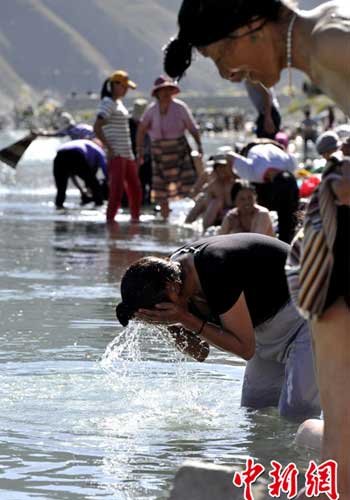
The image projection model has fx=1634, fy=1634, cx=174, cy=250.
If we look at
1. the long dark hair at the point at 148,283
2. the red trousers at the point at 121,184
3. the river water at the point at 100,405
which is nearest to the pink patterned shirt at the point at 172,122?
the red trousers at the point at 121,184

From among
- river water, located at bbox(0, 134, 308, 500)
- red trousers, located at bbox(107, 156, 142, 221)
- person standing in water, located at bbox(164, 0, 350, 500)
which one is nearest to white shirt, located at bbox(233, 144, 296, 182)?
river water, located at bbox(0, 134, 308, 500)

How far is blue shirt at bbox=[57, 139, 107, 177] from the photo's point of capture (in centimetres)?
2095

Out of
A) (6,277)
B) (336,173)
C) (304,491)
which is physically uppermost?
(336,173)

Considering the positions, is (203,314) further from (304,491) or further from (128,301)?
(304,491)

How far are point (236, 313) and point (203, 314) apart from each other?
132 millimetres

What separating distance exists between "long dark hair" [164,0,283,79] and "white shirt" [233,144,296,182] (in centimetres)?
783

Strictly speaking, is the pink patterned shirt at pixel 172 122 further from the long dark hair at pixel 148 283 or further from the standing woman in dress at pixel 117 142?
the long dark hair at pixel 148 283

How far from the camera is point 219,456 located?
643cm

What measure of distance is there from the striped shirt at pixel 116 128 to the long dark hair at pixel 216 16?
13500 mm

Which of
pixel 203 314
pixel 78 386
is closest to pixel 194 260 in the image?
pixel 203 314

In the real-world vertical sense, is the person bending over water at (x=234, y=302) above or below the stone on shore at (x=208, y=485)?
above

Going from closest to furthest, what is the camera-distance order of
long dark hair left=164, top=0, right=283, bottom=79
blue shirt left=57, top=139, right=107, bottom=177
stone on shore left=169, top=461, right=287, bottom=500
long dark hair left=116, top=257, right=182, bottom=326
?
1. long dark hair left=164, top=0, right=283, bottom=79
2. stone on shore left=169, top=461, right=287, bottom=500
3. long dark hair left=116, top=257, right=182, bottom=326
4. blue shirt left=57, top=139, right=107, bottom=177

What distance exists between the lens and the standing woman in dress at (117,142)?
60.7 feet

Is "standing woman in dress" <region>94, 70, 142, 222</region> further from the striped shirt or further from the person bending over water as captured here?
the person bending over water
